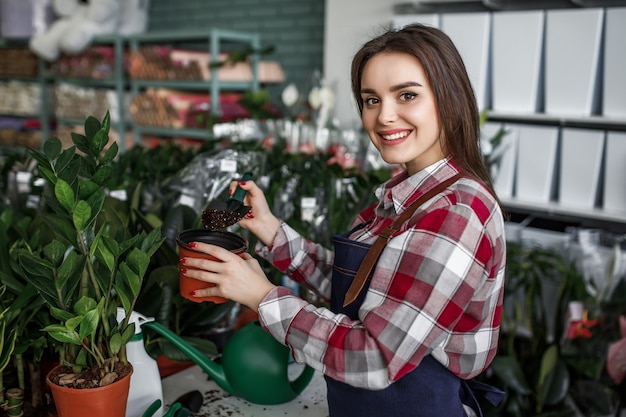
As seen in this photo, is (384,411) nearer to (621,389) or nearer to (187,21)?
(621,389)

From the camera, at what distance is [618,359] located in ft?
7.24

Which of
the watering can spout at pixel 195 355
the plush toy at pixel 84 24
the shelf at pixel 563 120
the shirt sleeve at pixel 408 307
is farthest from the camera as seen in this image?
the plush toy at pixel 84 24

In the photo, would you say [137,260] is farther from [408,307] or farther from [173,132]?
[173,132]

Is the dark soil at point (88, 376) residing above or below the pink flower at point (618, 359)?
above

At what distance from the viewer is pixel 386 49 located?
96cm

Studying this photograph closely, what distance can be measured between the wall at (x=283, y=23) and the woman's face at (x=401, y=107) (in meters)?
3.42

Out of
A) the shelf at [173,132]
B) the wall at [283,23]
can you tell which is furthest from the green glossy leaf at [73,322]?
the wall at [283,23]

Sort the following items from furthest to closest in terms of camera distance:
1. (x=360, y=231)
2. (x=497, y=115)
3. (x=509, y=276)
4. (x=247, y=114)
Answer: (x=247, y=114), (x=497, y=115), (x=509, y=276), (x=360, y=231)

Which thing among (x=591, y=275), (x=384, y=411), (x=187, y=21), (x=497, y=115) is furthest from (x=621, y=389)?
(x=187, y=21)

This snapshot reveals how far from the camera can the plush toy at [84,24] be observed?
16.1 feet

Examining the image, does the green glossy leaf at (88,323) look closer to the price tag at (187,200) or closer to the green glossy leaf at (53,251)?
the green glossy leaf at (53,251)

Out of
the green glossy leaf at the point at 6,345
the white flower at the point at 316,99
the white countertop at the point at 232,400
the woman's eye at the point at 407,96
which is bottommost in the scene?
the white countertop at the point at 232,400

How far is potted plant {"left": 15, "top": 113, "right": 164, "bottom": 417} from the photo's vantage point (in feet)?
2.88

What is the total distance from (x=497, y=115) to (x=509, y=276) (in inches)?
42.2
